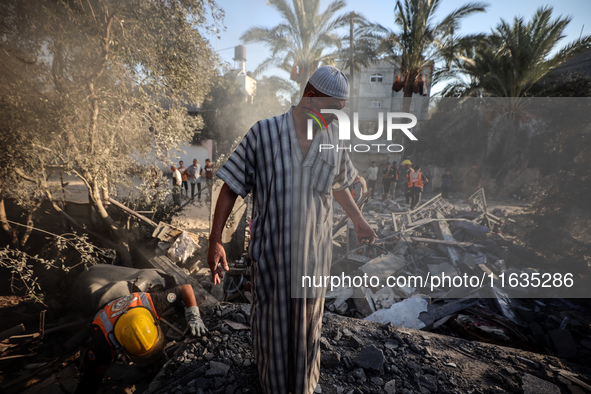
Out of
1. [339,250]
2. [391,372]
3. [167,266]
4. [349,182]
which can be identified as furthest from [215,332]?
→ [339,250]

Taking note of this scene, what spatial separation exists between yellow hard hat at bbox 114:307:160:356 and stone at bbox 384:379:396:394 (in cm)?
194

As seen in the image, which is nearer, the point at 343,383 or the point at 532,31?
the point at 343,383

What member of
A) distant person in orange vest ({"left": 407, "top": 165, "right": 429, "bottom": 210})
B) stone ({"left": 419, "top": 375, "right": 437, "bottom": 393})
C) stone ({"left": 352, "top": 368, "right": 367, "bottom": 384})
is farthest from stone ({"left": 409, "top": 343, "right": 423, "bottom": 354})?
distant person in orange vest ({"left": 407, "top": 165, "right": 429, "bottom": 210})

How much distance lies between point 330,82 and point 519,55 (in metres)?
→ 14.7

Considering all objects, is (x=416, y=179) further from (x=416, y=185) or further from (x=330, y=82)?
(x=330, y=82)

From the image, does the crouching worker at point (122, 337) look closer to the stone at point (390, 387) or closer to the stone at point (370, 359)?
the stone at point (370, 359)

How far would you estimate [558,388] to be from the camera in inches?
82.0

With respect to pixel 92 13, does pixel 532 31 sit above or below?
above

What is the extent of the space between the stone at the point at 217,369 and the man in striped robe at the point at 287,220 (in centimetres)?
69

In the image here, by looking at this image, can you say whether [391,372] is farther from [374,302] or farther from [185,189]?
[185,189]

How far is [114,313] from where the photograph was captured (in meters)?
2.35

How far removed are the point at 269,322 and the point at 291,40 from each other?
14105 mm

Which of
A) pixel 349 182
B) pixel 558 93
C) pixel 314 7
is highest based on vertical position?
pixel 314 7

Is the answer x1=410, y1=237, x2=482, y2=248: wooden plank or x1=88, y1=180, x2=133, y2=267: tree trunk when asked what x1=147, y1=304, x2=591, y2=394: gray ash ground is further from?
x1=410, y1=237, x2=482, y2=248: wooden plank
